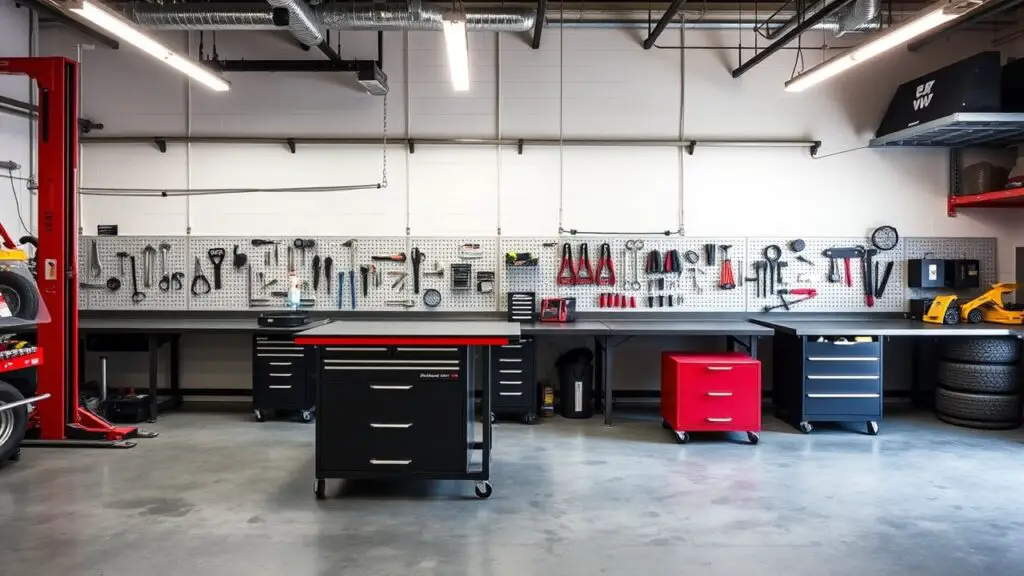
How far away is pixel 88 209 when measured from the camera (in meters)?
5.89

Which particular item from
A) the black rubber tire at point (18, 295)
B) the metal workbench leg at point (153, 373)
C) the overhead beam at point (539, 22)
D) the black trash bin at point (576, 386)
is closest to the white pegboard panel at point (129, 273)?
the metal workbench leg at point (153, 373)

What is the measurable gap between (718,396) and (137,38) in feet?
15.2

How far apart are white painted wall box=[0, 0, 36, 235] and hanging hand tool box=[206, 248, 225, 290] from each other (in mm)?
1671

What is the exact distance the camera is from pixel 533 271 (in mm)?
5734

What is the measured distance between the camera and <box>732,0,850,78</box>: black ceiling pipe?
14.4 feet

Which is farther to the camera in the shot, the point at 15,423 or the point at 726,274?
the point at 726,274

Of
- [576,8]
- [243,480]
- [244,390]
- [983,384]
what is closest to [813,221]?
[983,384]

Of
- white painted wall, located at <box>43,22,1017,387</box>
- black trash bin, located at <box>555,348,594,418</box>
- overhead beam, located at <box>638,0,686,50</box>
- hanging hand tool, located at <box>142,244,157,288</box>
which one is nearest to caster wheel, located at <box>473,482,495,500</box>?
black trash bin, located at <box>555,348,594,418</box>

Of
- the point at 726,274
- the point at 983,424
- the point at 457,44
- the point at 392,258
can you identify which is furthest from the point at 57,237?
the point at 983,424

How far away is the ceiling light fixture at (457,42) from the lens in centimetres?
354

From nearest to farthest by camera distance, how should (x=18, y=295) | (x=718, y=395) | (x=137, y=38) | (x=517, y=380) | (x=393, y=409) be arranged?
(x=393, y=409), (x=137, y=38), (x=18, y=295), (x=718, y=395), (x=517, y=380)

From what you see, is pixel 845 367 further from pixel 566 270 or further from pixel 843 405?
pixel 566 270

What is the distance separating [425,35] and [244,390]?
3.78 metres

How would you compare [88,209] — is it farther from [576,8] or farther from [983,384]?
[983,384]
